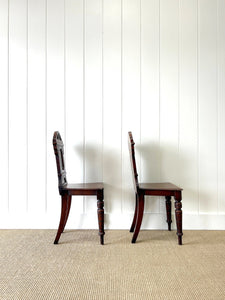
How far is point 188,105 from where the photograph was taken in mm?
2572

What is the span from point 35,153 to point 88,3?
1.44m

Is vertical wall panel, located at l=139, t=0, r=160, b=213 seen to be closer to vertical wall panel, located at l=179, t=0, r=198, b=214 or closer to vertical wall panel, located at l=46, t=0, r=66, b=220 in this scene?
vertical wall panel, located at l=179, t=0, r=198, b=214

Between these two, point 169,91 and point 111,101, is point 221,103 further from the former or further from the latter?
point 111,101

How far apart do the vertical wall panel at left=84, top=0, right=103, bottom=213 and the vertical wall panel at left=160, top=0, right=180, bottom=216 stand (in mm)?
558

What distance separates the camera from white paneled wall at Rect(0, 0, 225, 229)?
101 inches

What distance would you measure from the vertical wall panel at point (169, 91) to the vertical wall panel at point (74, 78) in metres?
0.73

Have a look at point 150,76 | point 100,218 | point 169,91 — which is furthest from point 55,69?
point 100,218

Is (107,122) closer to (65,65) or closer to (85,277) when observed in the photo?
(65,65)

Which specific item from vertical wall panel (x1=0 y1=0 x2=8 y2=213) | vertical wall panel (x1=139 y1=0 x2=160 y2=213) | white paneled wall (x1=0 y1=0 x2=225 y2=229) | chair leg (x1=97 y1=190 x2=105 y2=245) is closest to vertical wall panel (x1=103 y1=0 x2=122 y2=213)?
white paneled wall (x1=0 y1=0 x2=225 y2=229)

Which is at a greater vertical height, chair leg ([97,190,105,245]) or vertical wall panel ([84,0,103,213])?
vertical wall panel ([84,0,103,213])

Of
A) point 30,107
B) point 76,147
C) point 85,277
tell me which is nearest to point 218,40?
point 76,147

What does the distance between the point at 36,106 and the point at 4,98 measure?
30 cm

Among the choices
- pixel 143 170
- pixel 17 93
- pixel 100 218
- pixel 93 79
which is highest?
pixel 93 79

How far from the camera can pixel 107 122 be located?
2.59m
